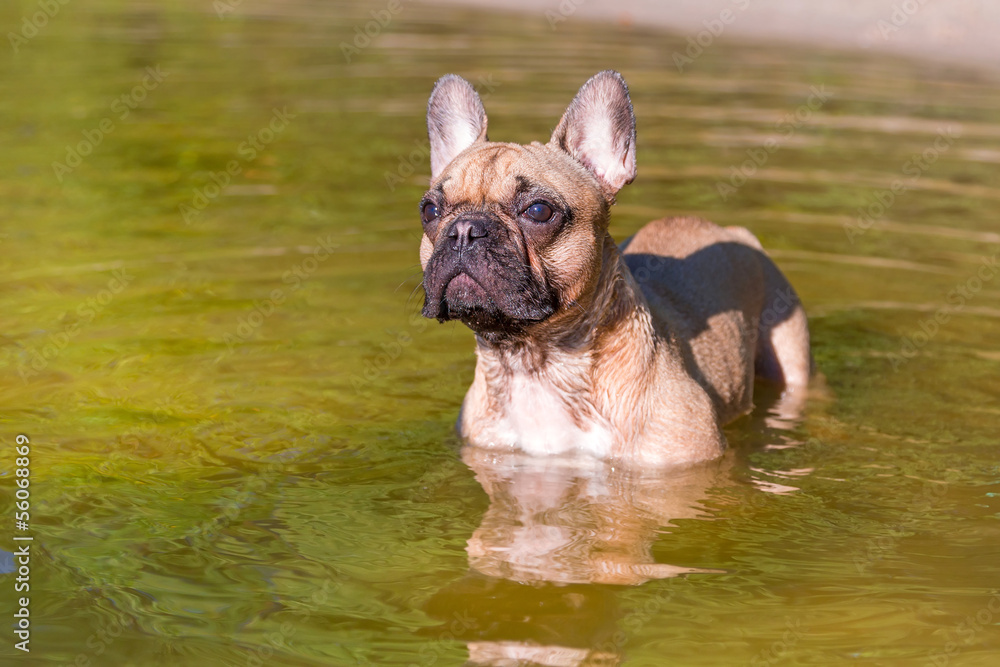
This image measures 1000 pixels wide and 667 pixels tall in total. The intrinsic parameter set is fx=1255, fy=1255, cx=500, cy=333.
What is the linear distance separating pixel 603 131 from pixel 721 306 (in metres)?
1.78

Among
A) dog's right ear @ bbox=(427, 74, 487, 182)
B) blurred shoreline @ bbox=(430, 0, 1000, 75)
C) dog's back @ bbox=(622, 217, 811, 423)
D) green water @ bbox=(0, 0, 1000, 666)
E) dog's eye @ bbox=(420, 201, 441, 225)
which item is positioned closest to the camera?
green water @ bbox=(0, 0, 1000, 666)

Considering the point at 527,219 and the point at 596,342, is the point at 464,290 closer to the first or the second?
the point at 527,219

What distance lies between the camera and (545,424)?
23.7 ft

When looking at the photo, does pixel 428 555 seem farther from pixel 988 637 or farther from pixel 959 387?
pixel 959 387

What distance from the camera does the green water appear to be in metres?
5.41

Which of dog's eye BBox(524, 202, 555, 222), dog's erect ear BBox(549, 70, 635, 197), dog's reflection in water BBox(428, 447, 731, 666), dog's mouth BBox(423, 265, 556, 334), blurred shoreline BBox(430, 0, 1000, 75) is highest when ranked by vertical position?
blurred shoreline BBox(430, 0, 1000, 75)

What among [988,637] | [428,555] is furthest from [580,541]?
[988,637]

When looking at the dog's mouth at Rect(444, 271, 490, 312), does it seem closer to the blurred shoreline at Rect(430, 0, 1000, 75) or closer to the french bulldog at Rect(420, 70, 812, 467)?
the french bulldog at Rect(420, 70, 812, 467)

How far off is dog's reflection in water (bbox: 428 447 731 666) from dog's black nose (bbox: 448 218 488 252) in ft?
4.74

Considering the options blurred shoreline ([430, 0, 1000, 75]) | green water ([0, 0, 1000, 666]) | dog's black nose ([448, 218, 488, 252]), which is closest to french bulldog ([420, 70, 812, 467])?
dog's black nose ([448, 218, 488, 252])

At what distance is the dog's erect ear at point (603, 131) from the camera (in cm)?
694

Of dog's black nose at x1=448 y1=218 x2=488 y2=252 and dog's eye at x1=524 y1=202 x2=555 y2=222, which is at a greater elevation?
dog's eye at x1=524 y1=202 x2=555 y2=222

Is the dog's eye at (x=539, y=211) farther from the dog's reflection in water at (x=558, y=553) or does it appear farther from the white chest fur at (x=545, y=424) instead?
the dog's reflection in water at (x=558, y=553)

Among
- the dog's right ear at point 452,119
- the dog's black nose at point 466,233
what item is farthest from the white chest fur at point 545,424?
the dog's right ear at point 452,119
